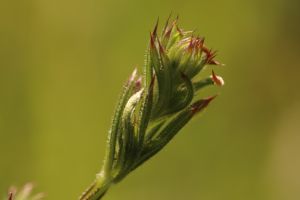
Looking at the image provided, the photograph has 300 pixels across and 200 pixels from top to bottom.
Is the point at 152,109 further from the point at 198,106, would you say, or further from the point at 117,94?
the point at 117,94

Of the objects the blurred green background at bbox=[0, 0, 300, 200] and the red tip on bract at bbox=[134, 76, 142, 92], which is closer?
the red tip on bract at bbox=[134, 76, 142, 92]

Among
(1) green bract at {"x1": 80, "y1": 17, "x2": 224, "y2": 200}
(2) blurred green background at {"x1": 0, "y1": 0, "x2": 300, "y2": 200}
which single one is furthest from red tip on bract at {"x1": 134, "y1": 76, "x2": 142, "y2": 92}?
(2) blurred green background at {"x1": 0, "y1": 0, "x2": 300, "y2": 200}

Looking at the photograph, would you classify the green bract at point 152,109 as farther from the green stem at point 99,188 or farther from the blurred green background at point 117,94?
the blurred green background at point 117,94

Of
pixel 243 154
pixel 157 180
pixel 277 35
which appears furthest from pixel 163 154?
pixel 277 35

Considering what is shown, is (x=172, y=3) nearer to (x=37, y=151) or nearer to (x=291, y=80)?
(x=291, y=80)

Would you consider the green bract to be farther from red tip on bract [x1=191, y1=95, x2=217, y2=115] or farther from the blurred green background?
the blurred green background

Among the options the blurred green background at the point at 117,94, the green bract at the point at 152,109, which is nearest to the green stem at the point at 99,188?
the green bract at the point at 152,109

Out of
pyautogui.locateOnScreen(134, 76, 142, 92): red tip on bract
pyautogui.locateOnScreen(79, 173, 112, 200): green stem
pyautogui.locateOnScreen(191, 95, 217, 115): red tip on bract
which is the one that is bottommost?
pyautogui.locateOnScreen(79, 173, 112, 200): green stem
